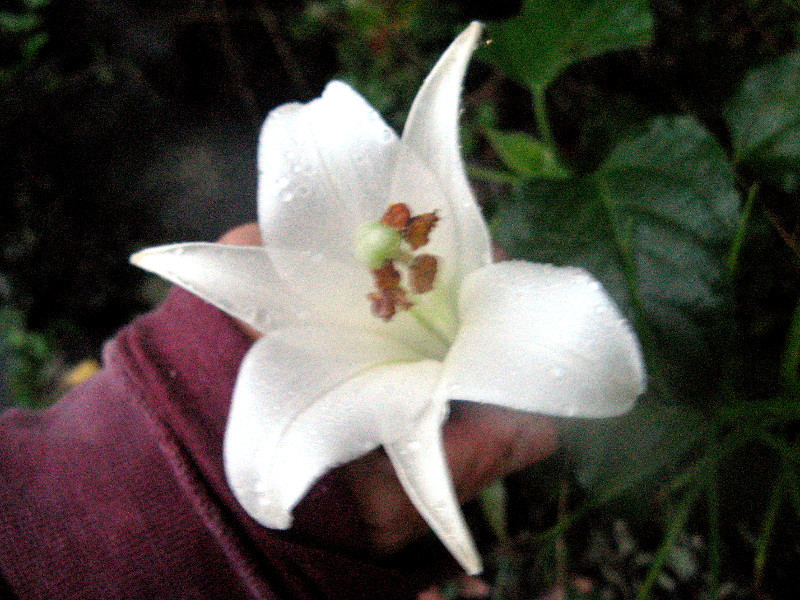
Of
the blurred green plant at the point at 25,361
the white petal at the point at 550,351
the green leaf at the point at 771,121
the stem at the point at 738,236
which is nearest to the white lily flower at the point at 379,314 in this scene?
the white petal at the point at 550,351

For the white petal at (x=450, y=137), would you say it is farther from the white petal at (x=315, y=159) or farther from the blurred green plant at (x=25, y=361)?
the blurred green plant at (x=25, y=361)

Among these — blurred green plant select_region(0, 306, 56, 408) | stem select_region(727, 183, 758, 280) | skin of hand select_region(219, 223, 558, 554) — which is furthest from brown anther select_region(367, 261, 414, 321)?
blurred green plant select_region(0, 306, 56, 408)

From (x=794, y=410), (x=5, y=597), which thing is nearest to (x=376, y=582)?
(x=5, y=597)

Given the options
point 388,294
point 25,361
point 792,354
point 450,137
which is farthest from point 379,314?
point 25,361

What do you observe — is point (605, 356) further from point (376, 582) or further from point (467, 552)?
point (376, 582)

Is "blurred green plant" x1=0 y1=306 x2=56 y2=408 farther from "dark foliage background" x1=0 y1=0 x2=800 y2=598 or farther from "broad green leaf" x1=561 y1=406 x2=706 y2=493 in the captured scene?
"broad green leaf" x1=561 y1=406 x2=706 y2=493

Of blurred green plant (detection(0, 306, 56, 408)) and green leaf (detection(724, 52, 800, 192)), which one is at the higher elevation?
green leaf (detection(724, 52, 800, 192))
